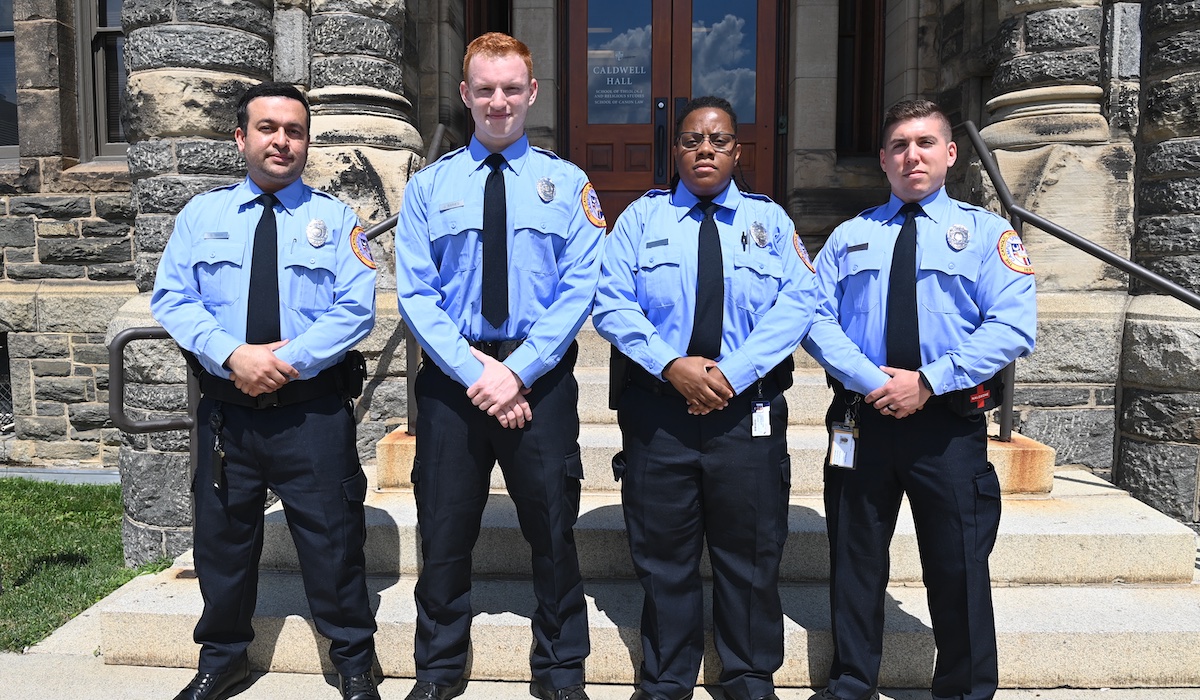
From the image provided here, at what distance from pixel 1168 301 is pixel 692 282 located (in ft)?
10.9

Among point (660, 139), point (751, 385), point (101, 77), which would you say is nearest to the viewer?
point (751, 385)

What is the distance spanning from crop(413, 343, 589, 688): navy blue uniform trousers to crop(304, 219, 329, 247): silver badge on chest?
1.70 ft

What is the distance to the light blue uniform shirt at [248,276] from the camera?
2.65 m

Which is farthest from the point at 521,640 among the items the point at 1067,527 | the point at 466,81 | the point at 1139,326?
the point at 1139,326

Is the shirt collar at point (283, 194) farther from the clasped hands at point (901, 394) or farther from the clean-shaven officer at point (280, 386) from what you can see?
the clasped hands at point (901, 394)

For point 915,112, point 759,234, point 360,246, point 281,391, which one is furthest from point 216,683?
point 915,112

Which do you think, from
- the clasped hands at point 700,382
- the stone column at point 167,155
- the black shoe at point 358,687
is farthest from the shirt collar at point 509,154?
the stone column at point 167,155

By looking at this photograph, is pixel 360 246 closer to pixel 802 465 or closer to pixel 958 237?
pixel 958 237

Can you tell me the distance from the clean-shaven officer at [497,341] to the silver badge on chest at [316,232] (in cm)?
26

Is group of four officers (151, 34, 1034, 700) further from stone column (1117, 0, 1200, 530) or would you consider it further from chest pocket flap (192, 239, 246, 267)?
stone column (1117, 0, 1200, 530)

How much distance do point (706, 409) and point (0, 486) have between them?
5.60m

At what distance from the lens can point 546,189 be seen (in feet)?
8.70

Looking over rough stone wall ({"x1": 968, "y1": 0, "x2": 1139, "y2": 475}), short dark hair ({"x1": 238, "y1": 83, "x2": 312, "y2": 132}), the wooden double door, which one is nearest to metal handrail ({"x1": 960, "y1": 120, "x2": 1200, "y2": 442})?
rough stone wall ({"x1": 968, "y1": 0, "x2": 1139, "y2": 475})

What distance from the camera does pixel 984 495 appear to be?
2494mm
